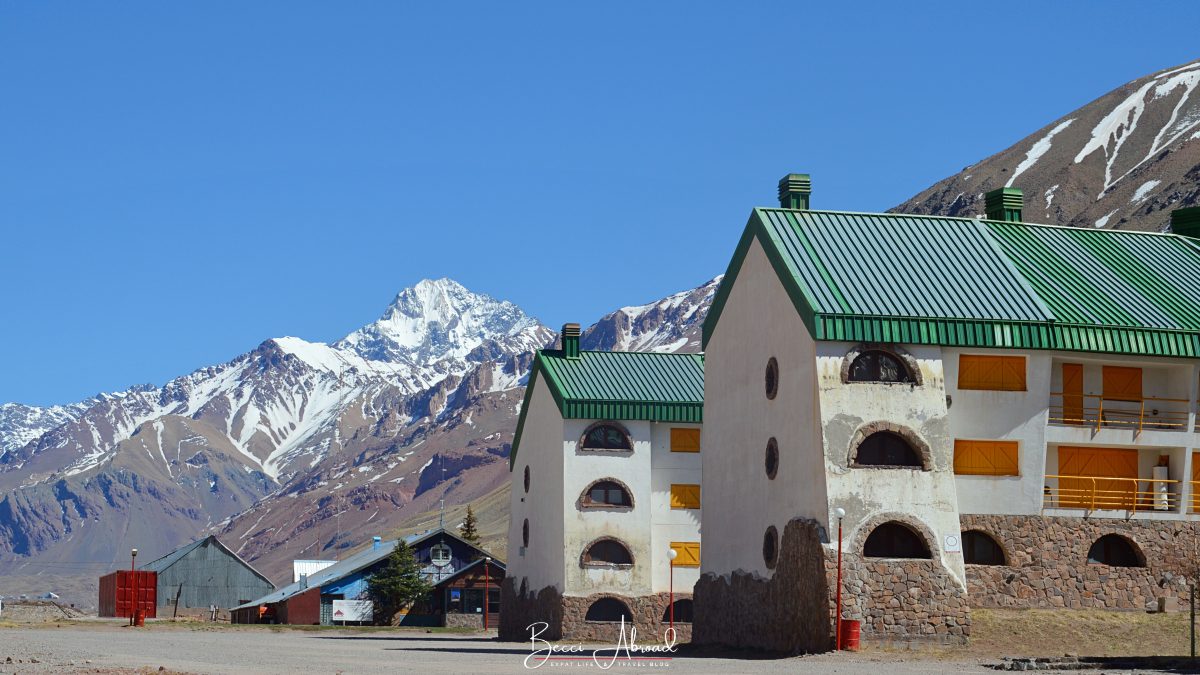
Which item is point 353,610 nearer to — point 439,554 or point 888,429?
point 439,554

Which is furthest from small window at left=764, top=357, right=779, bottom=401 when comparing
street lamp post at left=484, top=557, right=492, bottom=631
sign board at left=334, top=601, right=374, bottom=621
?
sign board at left=334, top=601, right=374, bottom=621

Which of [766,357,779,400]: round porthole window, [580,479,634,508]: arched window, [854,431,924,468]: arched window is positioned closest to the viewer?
[854,431,924,468]: arched window

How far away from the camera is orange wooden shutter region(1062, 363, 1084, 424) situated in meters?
49.5

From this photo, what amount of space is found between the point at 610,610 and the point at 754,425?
63.0 ft

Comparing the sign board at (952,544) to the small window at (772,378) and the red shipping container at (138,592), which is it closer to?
the small window at (772,378)

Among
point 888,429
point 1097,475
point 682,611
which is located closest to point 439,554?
point 682,611

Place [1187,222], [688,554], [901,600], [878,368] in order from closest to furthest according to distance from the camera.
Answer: [901,600] < [878,368] < [1187,222] < [688,554]

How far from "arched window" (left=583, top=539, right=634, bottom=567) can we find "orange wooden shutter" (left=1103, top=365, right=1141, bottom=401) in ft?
82.3

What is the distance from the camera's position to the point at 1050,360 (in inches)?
A: 1900

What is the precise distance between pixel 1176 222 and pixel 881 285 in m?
16.8

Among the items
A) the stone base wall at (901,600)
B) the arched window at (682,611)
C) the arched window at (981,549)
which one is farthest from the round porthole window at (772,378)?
the arched window at (682,611)

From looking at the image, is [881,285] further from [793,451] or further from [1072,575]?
[1072,575]

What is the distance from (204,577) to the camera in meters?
134

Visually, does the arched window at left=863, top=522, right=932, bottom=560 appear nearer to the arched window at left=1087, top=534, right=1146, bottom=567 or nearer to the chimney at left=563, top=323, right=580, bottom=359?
the arched window at left=1087, top=534, right=1146, bottom=567
